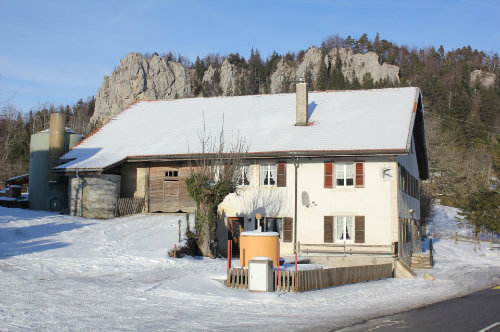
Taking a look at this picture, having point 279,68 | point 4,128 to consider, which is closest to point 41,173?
point 4,128

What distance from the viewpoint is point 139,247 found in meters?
24.7

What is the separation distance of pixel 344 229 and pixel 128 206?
42.8ft

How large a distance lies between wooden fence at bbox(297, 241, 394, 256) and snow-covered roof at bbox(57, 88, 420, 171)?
15.7 feet

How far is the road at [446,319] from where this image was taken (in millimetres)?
11867

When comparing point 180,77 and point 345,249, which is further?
point 180,77

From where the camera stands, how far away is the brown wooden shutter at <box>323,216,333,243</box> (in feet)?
89.5

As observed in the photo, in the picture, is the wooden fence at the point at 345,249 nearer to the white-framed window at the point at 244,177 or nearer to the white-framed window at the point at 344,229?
the white-framed window at the point at 344,229

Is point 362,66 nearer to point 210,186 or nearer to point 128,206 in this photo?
point 128,206

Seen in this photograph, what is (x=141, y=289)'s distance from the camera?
53.4 ft

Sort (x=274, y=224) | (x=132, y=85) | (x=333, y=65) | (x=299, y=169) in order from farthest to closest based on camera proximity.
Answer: (x=333, y=65) → (x=132, y=85) → (x=274, y=224) → (x=299, y=169)

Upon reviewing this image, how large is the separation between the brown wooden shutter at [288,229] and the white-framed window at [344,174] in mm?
3205

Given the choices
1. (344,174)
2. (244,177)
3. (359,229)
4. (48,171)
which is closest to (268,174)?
(244,177)

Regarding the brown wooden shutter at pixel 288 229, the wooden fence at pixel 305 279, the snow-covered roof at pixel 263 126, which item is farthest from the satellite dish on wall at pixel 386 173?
the wooden fence at pixel 305 279

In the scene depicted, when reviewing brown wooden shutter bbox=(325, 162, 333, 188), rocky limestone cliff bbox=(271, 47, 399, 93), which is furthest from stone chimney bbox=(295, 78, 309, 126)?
rocky limestone cliff bbox=(271, 47, 399, 93)
